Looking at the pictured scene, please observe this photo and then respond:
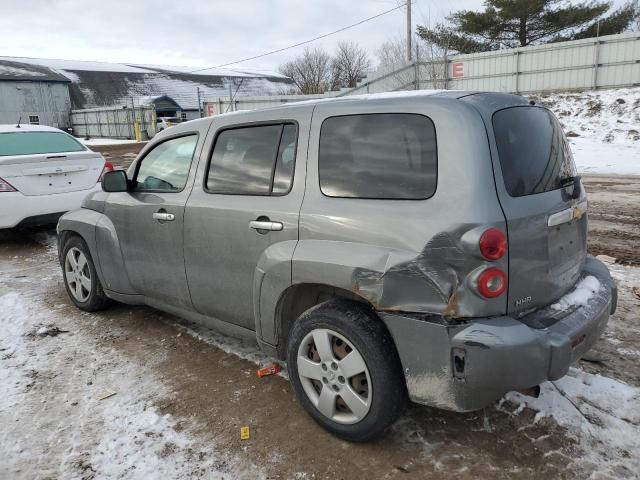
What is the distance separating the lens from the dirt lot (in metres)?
2.50

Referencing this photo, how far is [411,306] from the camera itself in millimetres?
2312

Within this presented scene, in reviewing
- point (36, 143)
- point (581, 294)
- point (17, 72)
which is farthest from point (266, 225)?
point (17, 72)

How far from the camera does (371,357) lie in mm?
2428

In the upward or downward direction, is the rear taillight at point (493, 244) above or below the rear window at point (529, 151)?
below

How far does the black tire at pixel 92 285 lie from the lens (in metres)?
4.46

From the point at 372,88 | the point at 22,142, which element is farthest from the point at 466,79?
the point at 22,142

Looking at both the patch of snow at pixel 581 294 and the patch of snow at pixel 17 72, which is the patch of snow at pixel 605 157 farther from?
the patch of snow at pixel 17 72

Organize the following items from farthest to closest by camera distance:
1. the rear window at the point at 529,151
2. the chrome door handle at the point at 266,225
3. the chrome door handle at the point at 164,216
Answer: the chrome door handle at the point at 164,216 < the chrome door handle at the point at 266,225 < the rear window at the point at 529,151

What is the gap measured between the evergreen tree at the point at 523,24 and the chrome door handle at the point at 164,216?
24.9 meters

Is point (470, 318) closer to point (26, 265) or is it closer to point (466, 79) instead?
point (26, 265)

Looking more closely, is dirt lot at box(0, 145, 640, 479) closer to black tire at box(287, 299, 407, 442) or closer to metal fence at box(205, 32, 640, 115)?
black tire at box(287, 299, 407, 442)

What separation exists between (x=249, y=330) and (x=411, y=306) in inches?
50.7

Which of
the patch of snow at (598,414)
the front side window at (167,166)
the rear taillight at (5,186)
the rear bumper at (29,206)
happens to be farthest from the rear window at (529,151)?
the rear taillight at (5,186)

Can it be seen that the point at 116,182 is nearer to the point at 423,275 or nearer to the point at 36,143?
the point at 423,275
